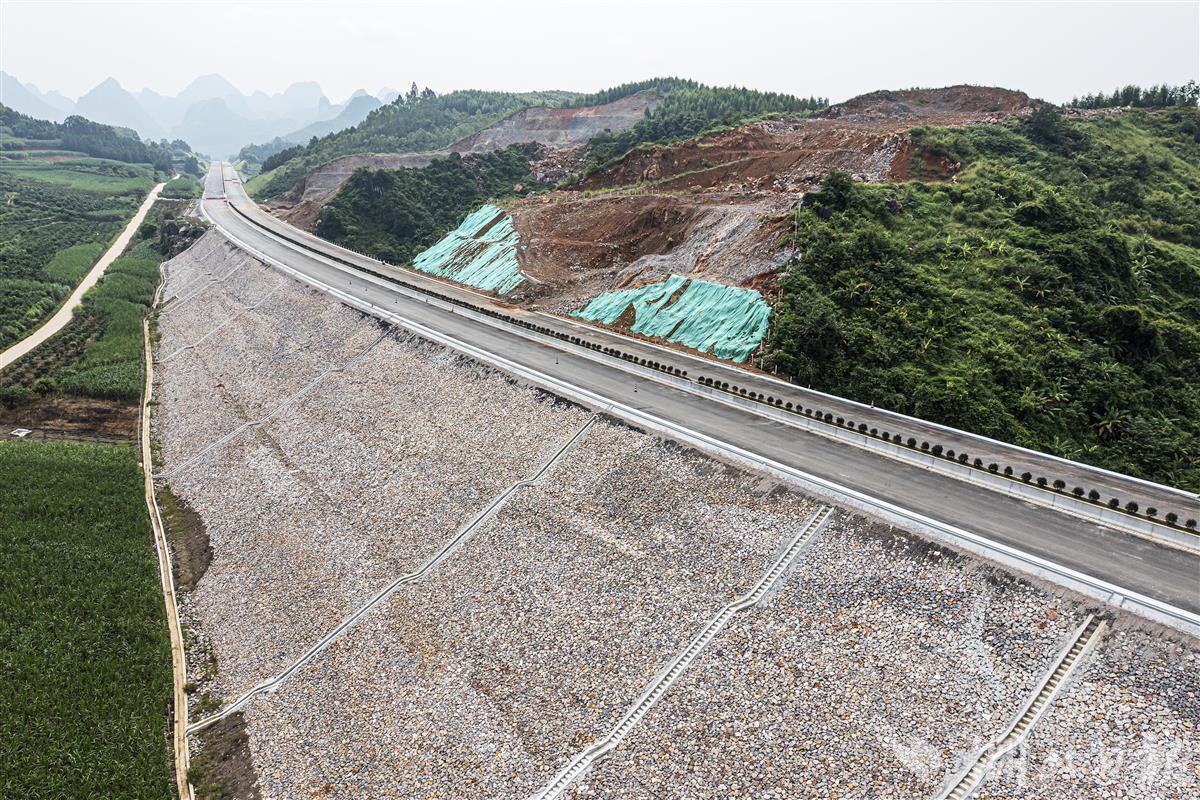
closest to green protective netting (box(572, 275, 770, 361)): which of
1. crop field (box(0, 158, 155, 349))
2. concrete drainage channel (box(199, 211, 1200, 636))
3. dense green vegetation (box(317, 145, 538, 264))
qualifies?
concrete drainage channel (box(199, 211, 1200, 636))

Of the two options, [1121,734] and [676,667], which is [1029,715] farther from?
[676,667]

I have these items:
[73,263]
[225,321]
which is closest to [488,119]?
[73,263]

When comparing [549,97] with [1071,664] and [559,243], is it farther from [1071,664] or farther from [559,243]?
[1071,664]

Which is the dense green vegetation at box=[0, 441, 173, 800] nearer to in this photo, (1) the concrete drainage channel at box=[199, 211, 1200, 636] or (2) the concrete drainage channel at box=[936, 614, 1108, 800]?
(1) the concrete drainage channel at box=[199, 211, 1200, 636]

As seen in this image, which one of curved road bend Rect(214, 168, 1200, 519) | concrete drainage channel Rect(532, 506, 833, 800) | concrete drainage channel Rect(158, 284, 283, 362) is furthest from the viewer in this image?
concrete drainage channel Rect(158, 284, 283, 362)

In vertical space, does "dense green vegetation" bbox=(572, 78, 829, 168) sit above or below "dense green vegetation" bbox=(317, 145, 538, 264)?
above

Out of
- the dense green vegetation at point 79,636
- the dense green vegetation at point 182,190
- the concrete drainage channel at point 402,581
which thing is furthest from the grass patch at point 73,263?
the concrete drainage channel at point 402,581
